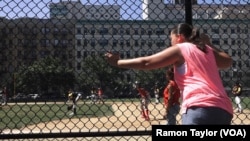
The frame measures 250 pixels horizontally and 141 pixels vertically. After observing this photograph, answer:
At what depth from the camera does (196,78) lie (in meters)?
3.20

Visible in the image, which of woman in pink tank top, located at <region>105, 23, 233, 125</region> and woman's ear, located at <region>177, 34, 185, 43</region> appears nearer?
woman in pink tank top, located at <region>105, 23, 233, 125</region>

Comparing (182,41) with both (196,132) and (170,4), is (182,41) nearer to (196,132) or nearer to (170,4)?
(196,132)

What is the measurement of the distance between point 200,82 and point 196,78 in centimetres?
5

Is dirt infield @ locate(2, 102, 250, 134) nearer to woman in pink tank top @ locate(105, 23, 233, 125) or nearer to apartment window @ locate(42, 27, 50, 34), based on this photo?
apartment window @ locate(42, 27, 50, 34)

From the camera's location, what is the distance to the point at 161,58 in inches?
125

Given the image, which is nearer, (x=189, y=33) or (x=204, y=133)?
(x=204, y=133)

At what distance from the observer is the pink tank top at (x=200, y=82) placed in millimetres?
3139

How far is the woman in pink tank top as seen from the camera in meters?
3.11

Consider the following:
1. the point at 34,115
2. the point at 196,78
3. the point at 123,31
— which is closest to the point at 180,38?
the point at 196,78

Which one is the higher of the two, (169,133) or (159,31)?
(159,31)

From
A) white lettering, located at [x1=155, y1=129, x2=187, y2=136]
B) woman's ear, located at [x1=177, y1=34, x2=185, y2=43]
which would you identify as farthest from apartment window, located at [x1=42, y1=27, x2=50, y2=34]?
white lettering, located at [x1=155, y1=129, x2=187, y2=136]

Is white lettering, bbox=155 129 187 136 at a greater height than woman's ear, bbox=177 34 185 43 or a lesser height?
lesser

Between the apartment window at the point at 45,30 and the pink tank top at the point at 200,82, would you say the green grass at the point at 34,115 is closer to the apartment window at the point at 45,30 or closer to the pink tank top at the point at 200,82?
the apartment window at the point at 45,30

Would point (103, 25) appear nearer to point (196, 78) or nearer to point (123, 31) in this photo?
point (123, 31)
